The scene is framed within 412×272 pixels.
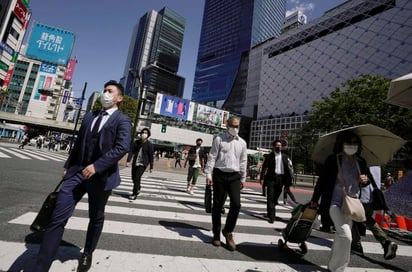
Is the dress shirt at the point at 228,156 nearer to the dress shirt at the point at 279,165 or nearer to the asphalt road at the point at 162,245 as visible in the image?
the asphalt road at the point at 162,245

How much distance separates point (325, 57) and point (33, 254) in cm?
6682

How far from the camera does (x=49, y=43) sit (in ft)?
188

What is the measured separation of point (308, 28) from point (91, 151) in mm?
74709

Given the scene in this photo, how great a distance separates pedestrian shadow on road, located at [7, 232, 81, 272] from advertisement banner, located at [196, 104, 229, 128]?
173ft

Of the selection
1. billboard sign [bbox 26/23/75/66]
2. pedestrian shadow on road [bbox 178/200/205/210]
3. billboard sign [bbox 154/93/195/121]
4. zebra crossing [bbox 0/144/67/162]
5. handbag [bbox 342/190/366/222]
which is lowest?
pedestrian shadow on road [bbox 178/200/205/210]

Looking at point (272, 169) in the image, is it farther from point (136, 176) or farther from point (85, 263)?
point (85, 263)

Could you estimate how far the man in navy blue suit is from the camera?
6.79 feet

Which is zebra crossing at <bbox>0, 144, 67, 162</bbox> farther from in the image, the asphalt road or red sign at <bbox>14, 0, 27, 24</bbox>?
red sign at <bbox>14, 0, 27, 24</bbox>

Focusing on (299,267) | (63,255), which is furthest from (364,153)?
(63,255)

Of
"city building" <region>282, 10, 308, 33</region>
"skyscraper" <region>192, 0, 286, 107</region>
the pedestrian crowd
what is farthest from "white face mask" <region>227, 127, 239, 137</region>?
"city building" <region>282, 10, 308, 33</region>

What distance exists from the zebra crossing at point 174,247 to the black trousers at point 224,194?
1.04 ft

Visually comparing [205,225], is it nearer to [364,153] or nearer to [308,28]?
[364,153]

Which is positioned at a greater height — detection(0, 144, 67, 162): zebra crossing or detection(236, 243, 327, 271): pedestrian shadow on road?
detection(0, 144, 67, 162): zebra crossing

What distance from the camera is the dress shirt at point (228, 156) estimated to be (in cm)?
340
